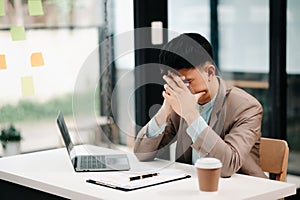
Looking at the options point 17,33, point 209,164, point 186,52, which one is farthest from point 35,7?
point 209,164

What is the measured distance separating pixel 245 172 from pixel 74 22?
4.78 ft

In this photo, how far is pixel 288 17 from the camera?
3596mm

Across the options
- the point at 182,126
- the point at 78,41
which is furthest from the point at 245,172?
the point at 78,41

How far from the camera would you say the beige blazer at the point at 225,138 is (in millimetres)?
2344

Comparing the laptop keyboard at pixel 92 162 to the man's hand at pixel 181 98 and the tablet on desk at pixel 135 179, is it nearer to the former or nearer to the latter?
the tablet on desk at pixel 135 179

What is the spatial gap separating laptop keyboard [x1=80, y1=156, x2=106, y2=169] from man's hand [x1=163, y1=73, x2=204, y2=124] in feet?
1.29

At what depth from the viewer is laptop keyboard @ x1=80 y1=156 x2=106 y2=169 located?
8.32 feet

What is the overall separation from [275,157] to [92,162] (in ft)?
2.43

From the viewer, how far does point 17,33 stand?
329cm

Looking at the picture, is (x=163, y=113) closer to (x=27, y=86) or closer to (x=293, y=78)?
(x=27, y=86)

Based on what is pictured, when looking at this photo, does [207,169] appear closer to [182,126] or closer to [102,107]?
[182,126]

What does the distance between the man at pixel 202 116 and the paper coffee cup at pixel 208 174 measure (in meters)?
0.21

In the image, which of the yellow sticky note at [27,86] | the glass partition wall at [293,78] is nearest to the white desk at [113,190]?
the yellow sticky note at [27,86]

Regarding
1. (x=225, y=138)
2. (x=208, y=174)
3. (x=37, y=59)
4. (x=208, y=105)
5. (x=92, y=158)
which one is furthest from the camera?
(x=37, y=59)
